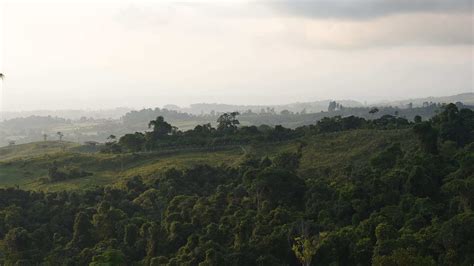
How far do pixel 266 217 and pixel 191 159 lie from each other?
3850 centimetres

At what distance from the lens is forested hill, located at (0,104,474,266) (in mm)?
31453

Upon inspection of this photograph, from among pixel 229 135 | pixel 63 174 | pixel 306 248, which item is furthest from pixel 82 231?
pixel 229 135

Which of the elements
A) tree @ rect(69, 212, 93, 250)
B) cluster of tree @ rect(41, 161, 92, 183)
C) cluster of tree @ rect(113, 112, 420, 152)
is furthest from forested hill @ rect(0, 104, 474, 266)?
cluster of tree @ rect(113, 112, 420, 152)

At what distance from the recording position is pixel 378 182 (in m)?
41.0

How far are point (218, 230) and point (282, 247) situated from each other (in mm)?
5485

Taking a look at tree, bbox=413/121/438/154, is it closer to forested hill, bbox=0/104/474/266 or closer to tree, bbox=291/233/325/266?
forested hill, bbox=0/104/474/266

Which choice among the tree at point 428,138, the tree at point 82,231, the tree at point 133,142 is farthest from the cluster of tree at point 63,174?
the tree at point 428,138

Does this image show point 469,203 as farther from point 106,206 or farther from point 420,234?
point 106,206

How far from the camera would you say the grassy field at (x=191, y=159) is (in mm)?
66000

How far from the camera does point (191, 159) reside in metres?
76.2

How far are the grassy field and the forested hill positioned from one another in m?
7.17

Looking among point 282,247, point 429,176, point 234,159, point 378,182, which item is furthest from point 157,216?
point 234,159

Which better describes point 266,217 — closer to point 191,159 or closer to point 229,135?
point 191,159

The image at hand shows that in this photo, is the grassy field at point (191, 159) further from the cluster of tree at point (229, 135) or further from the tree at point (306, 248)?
the tree at point (306, 248)
